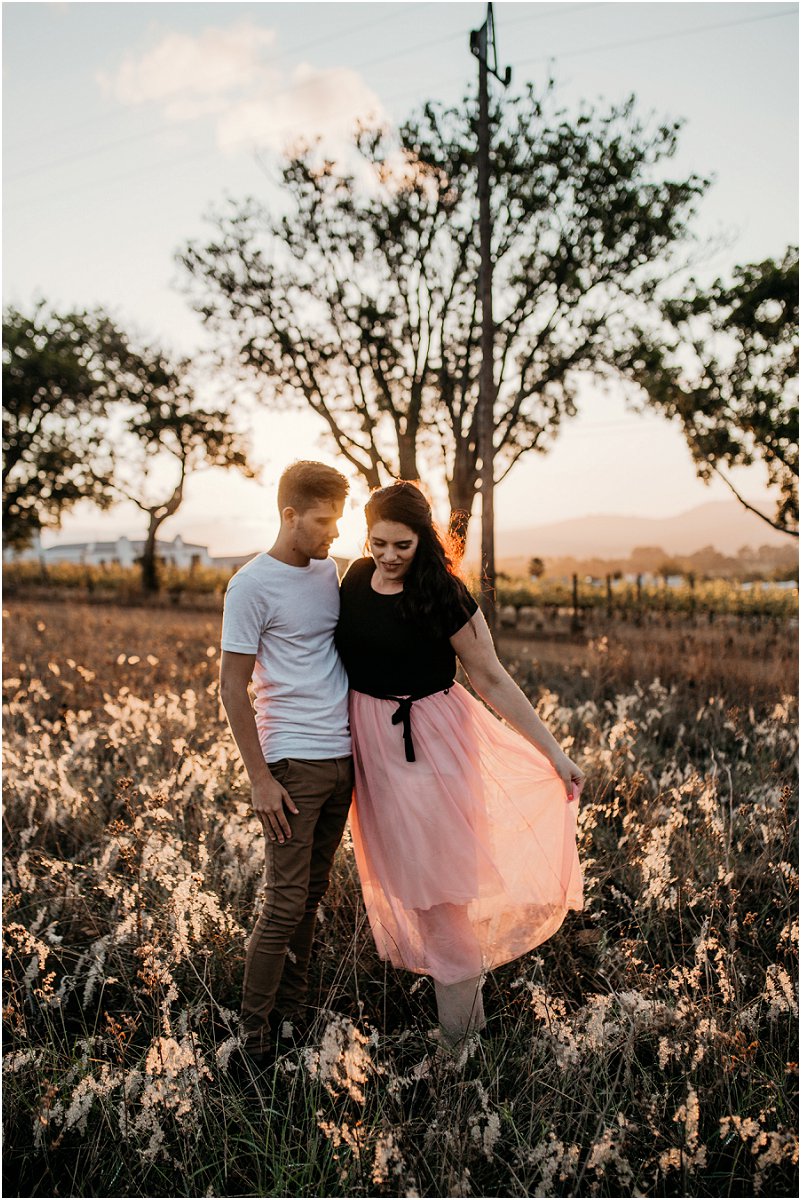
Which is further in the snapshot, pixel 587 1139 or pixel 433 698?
pixel 433 698

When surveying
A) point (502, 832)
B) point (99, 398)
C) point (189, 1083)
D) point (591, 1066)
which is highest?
point (99, 398)

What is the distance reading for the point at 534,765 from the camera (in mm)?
3289

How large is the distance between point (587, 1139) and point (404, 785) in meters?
1.25

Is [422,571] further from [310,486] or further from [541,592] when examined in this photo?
[541,592]

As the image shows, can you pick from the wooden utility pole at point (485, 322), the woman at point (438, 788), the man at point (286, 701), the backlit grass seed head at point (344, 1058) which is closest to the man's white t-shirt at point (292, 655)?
the man at point (286, 701)

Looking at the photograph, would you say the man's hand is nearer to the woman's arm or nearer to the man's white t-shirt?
the man's white t-shirt

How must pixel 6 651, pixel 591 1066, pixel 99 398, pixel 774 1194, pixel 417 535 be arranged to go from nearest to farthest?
pixel 774 1194 → pixel 591 1066 → pixel 417 535 → pixel 6 651 → pixel 99 398

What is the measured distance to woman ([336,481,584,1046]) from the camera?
296 centimetres

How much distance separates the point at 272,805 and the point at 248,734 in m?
0.26

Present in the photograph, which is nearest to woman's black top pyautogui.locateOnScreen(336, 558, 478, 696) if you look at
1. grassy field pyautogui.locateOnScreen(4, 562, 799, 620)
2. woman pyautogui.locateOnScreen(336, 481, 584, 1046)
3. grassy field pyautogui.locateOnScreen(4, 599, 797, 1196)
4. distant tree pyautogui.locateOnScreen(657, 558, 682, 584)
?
woman pyautogui.locateOnScreen(336, 481, 584, 1046)

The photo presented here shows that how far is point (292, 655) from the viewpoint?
2.96 m

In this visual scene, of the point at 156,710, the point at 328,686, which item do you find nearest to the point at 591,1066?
the point at 328,686

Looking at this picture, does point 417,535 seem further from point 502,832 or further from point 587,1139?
point 587,1139

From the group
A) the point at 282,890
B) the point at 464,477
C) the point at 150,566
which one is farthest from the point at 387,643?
the point at 150,566
